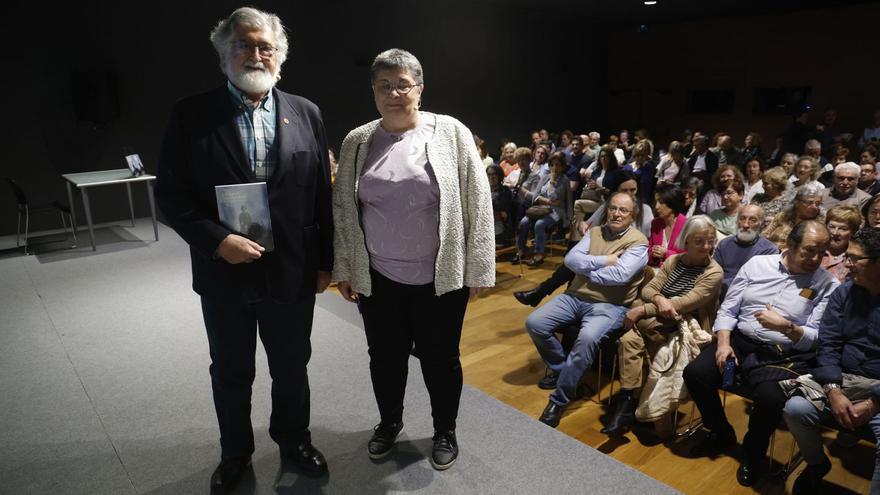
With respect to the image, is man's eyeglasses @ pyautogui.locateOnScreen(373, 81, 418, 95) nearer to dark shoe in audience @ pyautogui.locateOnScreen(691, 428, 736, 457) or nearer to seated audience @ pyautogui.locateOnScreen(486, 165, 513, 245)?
dark shoe in audience @ pyautogui.locateOnScreen(691, 428, 736, 457)

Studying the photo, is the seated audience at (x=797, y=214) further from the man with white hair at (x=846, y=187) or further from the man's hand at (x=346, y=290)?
the man's hand at (x=346, y=290)

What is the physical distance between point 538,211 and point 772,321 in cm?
337

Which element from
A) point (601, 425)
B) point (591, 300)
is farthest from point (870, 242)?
point (601, 425)

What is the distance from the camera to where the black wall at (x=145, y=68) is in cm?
632

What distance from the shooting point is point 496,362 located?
3.41 metres

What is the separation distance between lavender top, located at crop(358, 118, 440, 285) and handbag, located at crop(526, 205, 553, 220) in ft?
13.0

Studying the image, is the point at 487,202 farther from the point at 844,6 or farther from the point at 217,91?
the point at 844,6

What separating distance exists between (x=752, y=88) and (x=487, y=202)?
12.3 meters

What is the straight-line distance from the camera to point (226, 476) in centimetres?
181

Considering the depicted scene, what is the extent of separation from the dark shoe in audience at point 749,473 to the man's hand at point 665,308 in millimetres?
662

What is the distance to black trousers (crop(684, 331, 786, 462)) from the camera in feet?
7.14

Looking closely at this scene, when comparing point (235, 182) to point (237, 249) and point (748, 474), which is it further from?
point (748, 474)

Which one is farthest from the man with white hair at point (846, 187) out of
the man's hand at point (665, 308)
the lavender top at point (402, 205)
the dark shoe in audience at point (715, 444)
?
the lavender top at point (402, 205)

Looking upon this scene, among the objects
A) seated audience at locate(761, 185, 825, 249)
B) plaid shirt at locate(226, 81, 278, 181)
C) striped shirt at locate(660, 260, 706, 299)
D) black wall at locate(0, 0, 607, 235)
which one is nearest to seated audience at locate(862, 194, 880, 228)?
seated audience at locate(761, 185, 825, 249)
